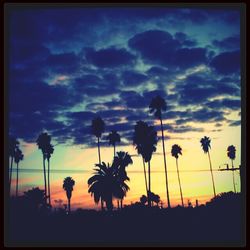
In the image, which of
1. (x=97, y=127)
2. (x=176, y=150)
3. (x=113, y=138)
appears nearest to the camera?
(x=97, y=127)

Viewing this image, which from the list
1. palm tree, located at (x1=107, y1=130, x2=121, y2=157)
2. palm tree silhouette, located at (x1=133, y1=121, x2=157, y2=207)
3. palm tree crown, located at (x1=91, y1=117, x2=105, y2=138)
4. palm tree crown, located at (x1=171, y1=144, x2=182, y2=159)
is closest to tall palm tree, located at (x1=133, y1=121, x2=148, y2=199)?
palm tree silhouette, located at (x1=133, y1=121, x2=157, y2=207)

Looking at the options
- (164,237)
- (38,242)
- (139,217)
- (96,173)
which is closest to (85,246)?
(38,242)

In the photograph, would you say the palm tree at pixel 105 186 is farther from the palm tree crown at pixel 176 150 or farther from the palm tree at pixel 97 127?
the palm tree crown at pixel 176 150

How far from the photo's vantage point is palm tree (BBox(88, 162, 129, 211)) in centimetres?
6175

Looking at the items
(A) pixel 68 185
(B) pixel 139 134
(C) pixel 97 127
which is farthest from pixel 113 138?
(A) pixel 68 185

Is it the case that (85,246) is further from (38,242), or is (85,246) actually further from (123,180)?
(123,180)

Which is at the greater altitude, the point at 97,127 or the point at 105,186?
the point at 97,127

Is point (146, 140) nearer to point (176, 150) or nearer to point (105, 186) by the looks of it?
point (105, 186)

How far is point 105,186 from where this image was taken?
204ft

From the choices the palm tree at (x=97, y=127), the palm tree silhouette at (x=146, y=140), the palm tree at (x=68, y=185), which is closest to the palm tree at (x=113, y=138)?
the palm tree at (x=97, y=127)

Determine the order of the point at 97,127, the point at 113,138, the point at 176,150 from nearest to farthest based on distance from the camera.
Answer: the point at 97,127 → the point at 113,138 → the point at 176,150

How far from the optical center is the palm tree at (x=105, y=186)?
61.8m

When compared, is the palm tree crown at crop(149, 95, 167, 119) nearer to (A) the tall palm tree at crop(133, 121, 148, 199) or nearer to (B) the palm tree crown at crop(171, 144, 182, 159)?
(A) the tall palm tree at crop(133, 121, 148, 199)
